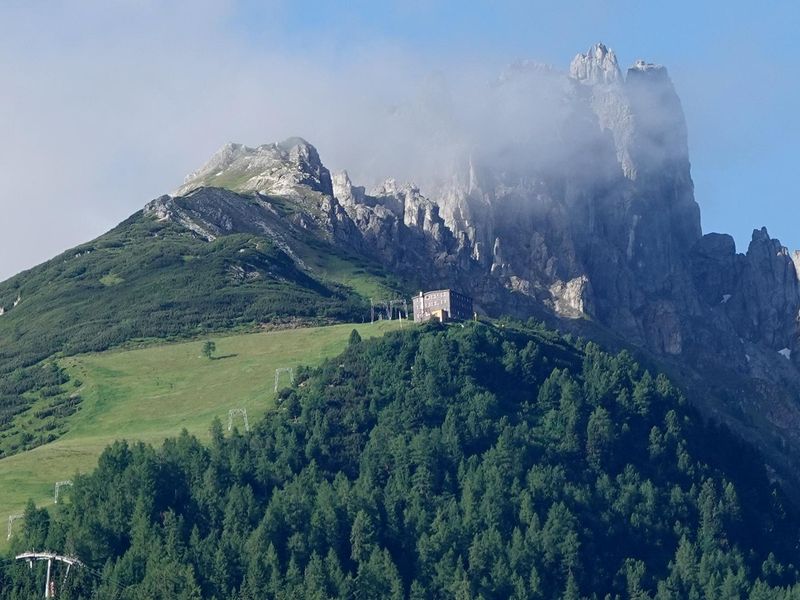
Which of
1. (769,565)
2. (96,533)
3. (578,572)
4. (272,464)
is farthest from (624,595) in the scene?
(96,533)

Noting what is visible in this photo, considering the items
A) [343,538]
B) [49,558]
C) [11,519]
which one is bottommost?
[343,538]

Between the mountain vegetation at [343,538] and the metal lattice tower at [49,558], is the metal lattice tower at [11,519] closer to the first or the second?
the mountain vegetation at [343,538]

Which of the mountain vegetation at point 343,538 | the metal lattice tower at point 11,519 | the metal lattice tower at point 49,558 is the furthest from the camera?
the metal lattice tower at point 11,519

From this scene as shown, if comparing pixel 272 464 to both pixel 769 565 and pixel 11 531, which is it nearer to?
pixel 11 531

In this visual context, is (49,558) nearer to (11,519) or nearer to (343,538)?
(11,519)

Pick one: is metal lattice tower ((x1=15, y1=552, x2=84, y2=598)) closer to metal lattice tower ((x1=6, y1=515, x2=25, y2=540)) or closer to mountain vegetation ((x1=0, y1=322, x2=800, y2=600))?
mountain vegetation ((x1=0, y1=322, x2=800, y2=600))

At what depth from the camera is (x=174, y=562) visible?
166 m

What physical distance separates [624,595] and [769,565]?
1881 centimetres

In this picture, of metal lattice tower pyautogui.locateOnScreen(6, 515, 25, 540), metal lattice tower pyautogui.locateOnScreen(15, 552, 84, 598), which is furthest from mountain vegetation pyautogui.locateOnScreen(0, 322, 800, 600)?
metal lattice tower pyautogui.locateOnScreen(6, 515, 25, 540)

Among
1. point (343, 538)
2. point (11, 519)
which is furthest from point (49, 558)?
point (343, 538)

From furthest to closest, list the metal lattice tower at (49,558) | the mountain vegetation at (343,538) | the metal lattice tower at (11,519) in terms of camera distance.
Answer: the metal lattice tower at (11,519) → the mountain vegetation at (343,538) → the metal lattice tower at (49,558)

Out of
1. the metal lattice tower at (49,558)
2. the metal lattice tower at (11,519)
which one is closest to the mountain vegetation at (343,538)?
the metal lattice tower at (49,558)

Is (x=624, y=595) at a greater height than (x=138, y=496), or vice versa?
(x=138, y=496)

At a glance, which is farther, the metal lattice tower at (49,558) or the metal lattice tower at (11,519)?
the metal lattice tower at (11,519)
